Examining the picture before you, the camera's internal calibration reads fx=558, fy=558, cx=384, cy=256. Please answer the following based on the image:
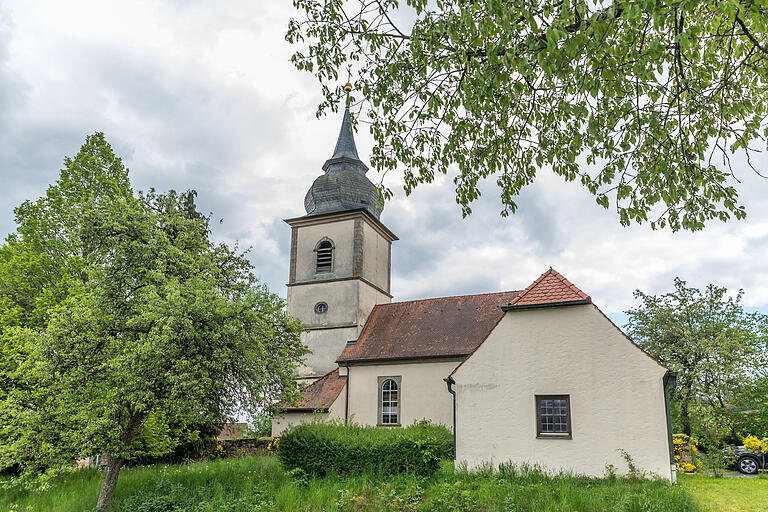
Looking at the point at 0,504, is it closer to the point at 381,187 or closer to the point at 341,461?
the point at 341,461

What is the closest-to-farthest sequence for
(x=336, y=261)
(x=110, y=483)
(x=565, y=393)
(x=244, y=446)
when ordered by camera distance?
(x=110, y=483) < (x=565, y=393) < (x=244, y=446) < (x=336, y=261)

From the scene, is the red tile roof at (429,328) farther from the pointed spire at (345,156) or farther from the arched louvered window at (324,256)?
the pointed spire at (345,156)

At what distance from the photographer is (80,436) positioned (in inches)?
474

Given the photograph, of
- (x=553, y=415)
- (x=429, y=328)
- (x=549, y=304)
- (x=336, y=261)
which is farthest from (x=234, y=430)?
(x=549, y=304)

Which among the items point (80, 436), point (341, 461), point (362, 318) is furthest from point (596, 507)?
point (362, 318)

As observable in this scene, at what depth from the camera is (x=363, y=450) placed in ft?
46.6

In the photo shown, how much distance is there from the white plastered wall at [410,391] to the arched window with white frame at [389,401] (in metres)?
0.20

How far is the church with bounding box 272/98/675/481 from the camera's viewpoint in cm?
1284

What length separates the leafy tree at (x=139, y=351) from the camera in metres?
12.1

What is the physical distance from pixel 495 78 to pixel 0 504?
53.5 feet

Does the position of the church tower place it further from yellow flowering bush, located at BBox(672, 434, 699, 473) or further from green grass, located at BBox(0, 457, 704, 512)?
yellow flowering bush, located at BBox(672, 434, 699, 473)

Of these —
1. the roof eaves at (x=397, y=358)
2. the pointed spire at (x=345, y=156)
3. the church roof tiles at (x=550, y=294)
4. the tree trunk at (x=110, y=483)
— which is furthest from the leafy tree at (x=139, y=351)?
the pointed spire at (x=345, y=156)

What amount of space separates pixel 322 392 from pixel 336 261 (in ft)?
24.7

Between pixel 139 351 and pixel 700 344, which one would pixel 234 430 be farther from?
pixel 700 344
